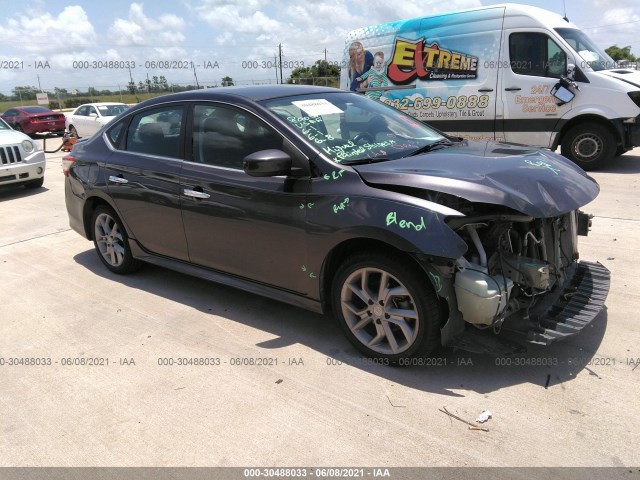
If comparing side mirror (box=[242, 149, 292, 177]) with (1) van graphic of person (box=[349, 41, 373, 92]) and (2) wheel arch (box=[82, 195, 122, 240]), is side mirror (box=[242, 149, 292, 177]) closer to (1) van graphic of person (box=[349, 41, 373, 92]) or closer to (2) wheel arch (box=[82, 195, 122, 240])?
(2) wheel arch (box=[82, 195, 122, 240])

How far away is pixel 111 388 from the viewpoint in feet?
10.4

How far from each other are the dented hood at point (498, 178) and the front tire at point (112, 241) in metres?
2.72

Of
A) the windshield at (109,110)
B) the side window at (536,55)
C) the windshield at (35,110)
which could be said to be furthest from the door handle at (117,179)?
the windshield at (35,110)

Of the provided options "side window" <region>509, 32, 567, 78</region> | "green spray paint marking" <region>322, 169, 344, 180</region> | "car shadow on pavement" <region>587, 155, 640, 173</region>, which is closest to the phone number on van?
"side window" <region>509, 32, 567, 78</region>

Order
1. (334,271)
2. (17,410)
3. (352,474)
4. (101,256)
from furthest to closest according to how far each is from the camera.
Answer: (101,256)
(334,271)
(17,410)
(352,474)

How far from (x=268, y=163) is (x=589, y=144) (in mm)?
7243

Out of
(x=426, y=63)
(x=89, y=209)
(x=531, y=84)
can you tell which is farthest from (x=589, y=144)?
(x=89, y=209)

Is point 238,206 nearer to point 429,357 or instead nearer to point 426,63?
point 429,357

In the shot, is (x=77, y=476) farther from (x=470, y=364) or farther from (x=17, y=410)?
(x=470, y=364)

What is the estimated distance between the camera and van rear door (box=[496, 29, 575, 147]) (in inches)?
325

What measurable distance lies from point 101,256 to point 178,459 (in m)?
3.16

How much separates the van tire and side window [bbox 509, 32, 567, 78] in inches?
39.1

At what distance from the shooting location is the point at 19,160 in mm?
9070

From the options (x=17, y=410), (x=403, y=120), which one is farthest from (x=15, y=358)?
(x=403, y=120)
